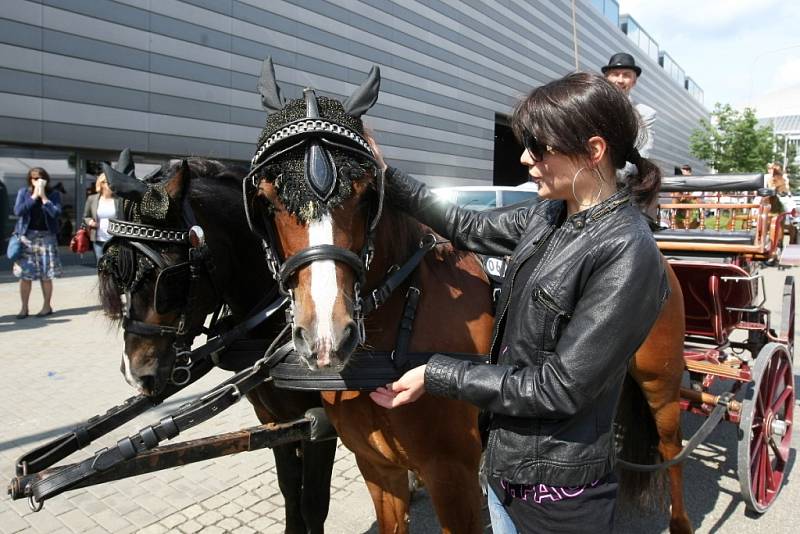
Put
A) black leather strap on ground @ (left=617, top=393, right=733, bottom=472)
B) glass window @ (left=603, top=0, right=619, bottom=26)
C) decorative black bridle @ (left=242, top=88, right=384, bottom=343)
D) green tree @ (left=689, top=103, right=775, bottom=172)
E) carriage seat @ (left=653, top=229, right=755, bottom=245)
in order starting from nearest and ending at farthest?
decorative black bridle @ (left=242, top=88, right=384, bottom=343)
black leather strap on ground @ (left=617, top=393, right=733, bottom=472)
carriage seat @ (left=653, top=229, right=755, bottom=245)
green tree @ (left=689, top=103, right=775, bottom=172)
glass window @ (left=603, top=0, right=619, bottom=26)

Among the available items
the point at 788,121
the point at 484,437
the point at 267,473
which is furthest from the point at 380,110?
the point at 788,121

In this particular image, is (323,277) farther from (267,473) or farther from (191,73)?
(191,73)

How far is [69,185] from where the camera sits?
41.3 ft

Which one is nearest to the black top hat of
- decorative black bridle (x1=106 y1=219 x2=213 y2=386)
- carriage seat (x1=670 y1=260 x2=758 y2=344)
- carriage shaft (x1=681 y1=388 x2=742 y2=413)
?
carriage seat (x1=670 y1=260 x2=758 y2=344)

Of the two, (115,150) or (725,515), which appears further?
(115,150)

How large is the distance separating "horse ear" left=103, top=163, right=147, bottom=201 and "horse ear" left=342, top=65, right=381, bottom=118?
0.93 meters

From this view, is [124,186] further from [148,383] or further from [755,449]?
[755,449]

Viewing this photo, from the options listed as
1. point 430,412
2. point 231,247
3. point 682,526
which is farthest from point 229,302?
point 682,526

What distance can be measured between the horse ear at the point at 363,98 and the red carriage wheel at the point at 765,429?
2661 mm

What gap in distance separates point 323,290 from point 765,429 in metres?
3.18

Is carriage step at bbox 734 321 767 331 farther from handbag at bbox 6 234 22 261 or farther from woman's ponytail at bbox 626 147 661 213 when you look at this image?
handbag at bbox 6 234 22 261

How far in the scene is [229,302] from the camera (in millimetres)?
2379

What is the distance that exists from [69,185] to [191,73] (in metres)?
4.20

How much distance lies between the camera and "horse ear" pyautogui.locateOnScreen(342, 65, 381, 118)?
1773 millimetres
